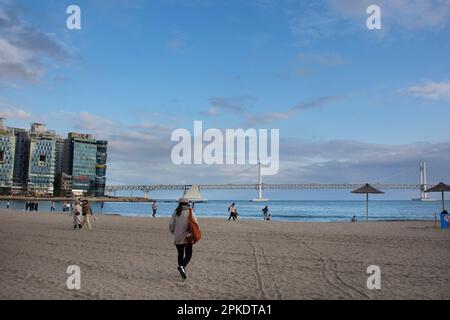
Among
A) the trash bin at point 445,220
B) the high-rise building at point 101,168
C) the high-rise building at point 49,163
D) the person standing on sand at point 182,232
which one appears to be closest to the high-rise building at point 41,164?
the high-rise building at point 49,163

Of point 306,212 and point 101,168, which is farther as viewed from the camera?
point 101,168

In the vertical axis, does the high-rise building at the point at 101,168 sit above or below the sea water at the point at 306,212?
above

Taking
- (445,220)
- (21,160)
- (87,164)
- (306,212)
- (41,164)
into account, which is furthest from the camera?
(87,164)

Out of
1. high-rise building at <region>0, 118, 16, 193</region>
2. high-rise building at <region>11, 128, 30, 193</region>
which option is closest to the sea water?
high-rise building at <region>0, 118, 16, 193</region>

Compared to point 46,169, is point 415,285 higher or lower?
lower

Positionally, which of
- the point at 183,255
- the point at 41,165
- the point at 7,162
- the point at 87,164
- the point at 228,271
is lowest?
the point at 228,271

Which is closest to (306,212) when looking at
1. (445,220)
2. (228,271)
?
(445,220)

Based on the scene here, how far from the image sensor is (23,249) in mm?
12867

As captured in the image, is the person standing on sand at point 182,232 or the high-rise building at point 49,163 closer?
the person standing on sand at point 182,232

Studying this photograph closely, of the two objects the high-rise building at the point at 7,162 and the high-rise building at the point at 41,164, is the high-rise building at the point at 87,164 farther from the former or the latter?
the high-rise building at the point at 7,162

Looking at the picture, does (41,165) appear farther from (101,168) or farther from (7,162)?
(101,168)
